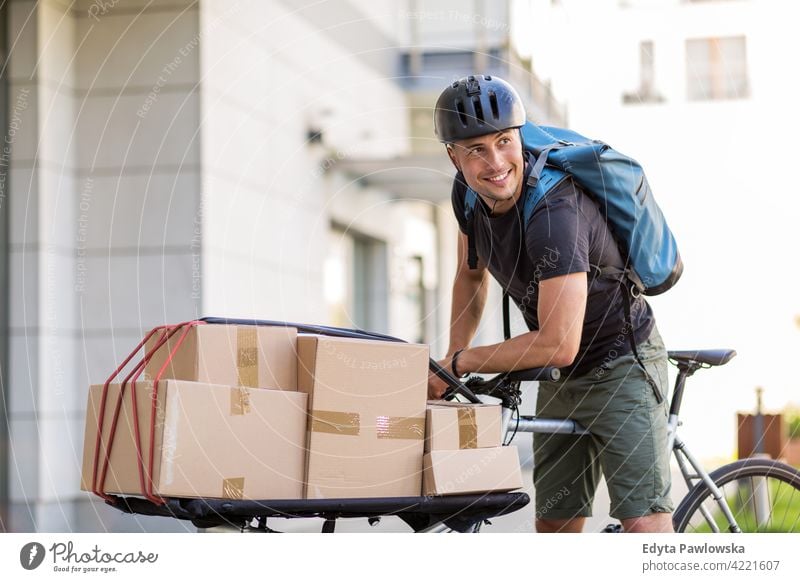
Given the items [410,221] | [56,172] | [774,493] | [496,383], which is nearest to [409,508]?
[496,383]

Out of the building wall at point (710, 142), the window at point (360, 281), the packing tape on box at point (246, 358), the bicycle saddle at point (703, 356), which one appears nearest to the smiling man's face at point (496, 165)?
the packing tape on box at point (246, 358)

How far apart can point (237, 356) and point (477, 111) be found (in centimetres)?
88

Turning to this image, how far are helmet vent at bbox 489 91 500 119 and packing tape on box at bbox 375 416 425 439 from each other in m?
0.80

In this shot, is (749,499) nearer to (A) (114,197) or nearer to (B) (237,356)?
(B) (237,356)

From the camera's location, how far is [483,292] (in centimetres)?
341

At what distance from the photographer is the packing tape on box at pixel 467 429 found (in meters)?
2.72

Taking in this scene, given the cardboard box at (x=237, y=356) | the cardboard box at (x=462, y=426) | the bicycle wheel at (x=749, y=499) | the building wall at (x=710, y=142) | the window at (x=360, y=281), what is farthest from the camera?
the window at (x=360, y=281)

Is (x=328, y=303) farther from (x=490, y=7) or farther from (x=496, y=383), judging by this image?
(x=496, y=383)

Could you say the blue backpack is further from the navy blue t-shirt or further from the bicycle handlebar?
the bicycle handlebar

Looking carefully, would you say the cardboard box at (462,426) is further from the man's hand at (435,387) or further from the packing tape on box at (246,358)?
the packing tape on box at (246,358)

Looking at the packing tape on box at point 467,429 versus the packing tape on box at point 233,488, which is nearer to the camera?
the packing tape on box at point 233,488

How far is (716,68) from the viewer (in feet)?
20.6
